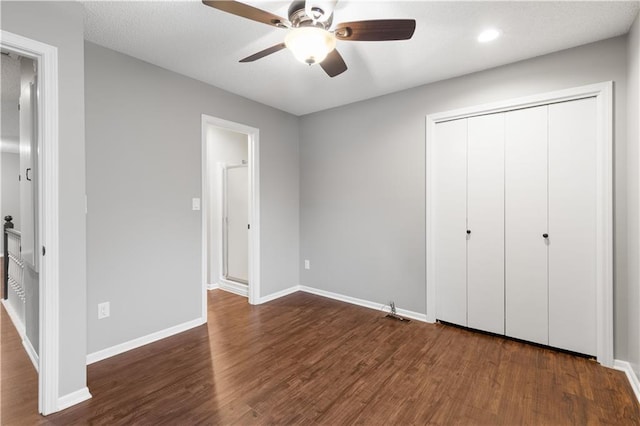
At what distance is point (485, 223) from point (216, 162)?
12.2 feet

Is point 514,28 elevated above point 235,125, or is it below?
above

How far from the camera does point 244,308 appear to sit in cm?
357

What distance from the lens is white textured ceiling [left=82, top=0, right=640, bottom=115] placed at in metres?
1.91

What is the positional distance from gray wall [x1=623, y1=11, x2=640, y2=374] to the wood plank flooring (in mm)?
363

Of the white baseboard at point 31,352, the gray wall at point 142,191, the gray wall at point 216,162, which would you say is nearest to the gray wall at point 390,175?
the gray wall at point 216,162

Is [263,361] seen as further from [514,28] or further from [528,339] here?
[514,28]

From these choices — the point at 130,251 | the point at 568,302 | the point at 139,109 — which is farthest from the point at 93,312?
the point at 568,302

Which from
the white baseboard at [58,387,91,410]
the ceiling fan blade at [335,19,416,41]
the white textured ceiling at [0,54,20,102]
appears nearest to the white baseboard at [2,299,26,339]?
the white baseboard at [58,387,91,410]

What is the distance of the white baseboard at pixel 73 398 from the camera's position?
1.80 m

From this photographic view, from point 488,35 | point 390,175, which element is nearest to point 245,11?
point 488,35

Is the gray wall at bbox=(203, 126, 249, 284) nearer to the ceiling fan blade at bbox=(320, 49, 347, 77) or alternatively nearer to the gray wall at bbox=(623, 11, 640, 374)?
the ceiling fan blade at bbox=(320, 49, 347, 77)

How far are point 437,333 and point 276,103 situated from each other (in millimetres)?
3230

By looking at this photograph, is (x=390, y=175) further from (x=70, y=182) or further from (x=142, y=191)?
(x=70, y=182)

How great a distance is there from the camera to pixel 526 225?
2.64 m
